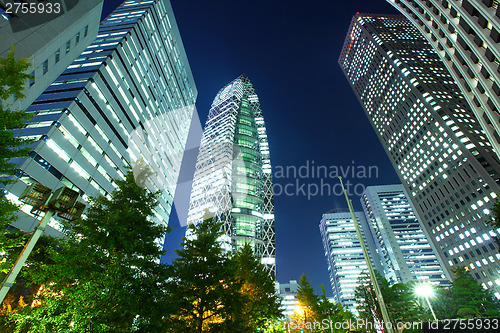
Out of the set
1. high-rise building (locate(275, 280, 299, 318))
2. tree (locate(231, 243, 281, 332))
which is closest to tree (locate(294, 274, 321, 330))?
tree (locate(231, 243, 281, 332))

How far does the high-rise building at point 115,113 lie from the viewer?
3144 centimetres

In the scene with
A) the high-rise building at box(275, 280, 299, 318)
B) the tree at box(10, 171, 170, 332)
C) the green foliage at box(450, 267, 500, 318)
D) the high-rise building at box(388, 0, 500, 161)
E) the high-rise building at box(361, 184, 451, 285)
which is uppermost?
the high-rise building at box(361, 184, 451, 285)

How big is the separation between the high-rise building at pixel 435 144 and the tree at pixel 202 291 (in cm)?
8816

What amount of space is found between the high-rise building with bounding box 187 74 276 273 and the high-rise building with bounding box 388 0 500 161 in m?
45.4

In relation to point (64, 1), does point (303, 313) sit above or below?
below

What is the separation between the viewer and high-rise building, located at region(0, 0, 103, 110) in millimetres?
18891

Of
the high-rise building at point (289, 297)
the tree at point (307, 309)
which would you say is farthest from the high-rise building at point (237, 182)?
the high-rise building at point (289, 297)

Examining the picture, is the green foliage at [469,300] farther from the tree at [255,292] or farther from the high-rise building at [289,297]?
the high-rise building at [289,297]

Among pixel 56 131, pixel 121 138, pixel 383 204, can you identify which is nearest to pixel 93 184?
pixel 56 131

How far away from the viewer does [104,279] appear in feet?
32.1

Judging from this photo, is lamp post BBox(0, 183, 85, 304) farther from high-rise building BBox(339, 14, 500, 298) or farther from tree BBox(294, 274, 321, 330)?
high-rise building BBox(339, 14, 500, 298)

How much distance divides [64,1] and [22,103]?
11.6 m

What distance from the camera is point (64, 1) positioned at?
23906mm

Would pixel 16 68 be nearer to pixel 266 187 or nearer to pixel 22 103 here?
pixel 22 103
